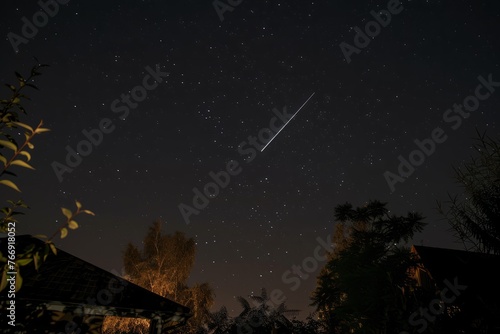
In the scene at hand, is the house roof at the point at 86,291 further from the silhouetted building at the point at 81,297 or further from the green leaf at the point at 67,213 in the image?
the green leaf at the point at 67,213

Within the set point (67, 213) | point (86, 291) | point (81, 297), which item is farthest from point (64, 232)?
point (86, 291)

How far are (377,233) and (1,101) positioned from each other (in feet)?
62.7

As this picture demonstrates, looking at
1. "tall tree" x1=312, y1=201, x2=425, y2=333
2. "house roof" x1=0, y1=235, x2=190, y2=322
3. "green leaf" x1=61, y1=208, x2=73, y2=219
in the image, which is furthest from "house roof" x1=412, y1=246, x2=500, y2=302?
"green leaf" x1=61, y1=208, x2=73, y2=219

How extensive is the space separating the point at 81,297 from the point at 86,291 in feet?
1.09

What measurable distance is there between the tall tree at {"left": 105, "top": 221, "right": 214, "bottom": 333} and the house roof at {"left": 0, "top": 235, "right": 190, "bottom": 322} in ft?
58.3

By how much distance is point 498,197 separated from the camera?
9.57 m

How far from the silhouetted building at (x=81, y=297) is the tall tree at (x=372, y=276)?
6431 mm

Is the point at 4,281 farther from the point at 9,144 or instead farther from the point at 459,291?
the point at 459,291

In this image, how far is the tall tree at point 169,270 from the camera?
25812 mm

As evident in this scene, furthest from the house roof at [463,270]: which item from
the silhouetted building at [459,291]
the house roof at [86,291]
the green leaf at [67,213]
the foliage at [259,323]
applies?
the green leaf at [67,213]

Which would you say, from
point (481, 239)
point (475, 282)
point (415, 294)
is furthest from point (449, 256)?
point (415, 294)

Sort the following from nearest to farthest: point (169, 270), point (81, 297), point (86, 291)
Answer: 1. point (81, 297)
2. point (86, 291)
3. point (169, 270)

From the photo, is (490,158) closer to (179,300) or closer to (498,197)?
(498,197)

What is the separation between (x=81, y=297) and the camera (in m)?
7.78
